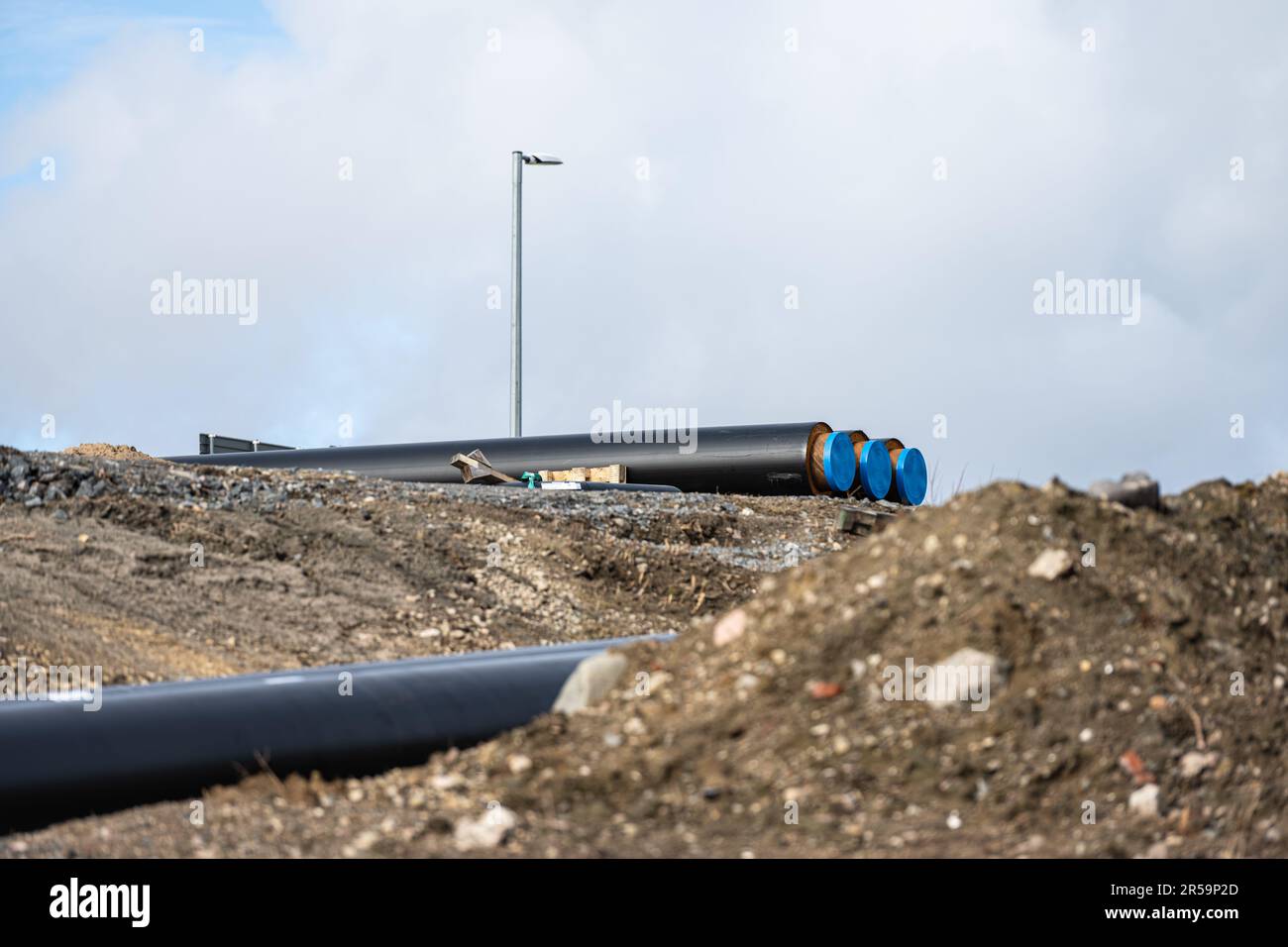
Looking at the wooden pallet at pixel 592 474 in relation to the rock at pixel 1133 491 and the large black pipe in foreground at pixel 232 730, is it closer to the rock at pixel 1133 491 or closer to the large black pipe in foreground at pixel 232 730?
the large black pipe in foreground at pixel 232 730

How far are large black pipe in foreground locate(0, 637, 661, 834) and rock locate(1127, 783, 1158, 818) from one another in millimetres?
1969

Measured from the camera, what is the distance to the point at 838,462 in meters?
15.4

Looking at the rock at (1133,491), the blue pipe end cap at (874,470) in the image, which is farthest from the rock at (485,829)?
the blue pipe end cap at (874,470)

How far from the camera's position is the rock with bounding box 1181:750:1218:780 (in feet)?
12.6

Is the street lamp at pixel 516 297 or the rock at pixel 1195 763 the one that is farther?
the street lamp at pixel 516 297

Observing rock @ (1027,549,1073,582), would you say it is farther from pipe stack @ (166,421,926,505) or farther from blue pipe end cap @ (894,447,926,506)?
blue pipe end cap @ (894,447,926,506)

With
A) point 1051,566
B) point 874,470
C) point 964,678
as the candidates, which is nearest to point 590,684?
point 964,678

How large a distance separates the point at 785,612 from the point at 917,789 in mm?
752

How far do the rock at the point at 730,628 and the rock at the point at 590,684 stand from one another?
0.32 metres

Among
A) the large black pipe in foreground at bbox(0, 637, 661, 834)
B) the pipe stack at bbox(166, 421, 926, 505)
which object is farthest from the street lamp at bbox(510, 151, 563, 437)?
the large black pipe in foreground at bbox(0, 637, 661, 834)

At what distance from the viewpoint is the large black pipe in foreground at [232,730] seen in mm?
4137

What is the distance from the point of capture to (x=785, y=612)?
4164 millimetres

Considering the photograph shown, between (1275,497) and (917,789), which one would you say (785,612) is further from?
(1275,497)

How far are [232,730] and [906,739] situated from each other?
2208mm
